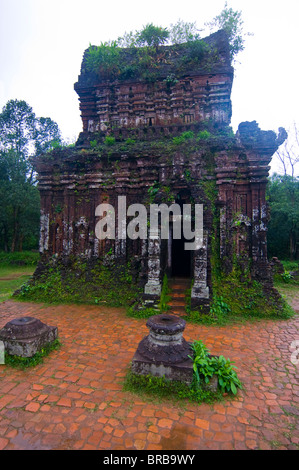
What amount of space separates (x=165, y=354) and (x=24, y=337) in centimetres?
257

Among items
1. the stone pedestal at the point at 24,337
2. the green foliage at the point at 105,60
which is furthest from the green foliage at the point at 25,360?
the green foliage at the point at 105,60

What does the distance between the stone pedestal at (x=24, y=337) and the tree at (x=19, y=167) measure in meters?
17.3

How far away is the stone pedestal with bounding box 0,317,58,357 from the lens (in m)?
4.39

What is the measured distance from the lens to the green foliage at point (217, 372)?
12.0 ft

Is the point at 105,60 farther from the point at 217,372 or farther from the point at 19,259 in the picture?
the point at 19,259

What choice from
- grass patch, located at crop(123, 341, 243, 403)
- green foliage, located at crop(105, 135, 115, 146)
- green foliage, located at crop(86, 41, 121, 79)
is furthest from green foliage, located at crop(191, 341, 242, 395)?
green foliage, located at crop(86, 41, 121, 79)

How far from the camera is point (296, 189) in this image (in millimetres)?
19719

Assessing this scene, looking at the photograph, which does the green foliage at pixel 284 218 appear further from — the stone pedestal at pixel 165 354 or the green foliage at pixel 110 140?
the stone pedestal at pixel 165 354

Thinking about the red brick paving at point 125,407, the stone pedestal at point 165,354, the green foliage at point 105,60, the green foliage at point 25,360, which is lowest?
the red brick paving at point 125,407

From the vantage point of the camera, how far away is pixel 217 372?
12.2 feet

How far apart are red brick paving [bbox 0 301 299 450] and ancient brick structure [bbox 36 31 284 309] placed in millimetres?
2304

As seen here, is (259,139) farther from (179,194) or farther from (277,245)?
(277,245)

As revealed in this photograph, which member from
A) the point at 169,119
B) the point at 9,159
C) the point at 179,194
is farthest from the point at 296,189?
the point at 9,159
